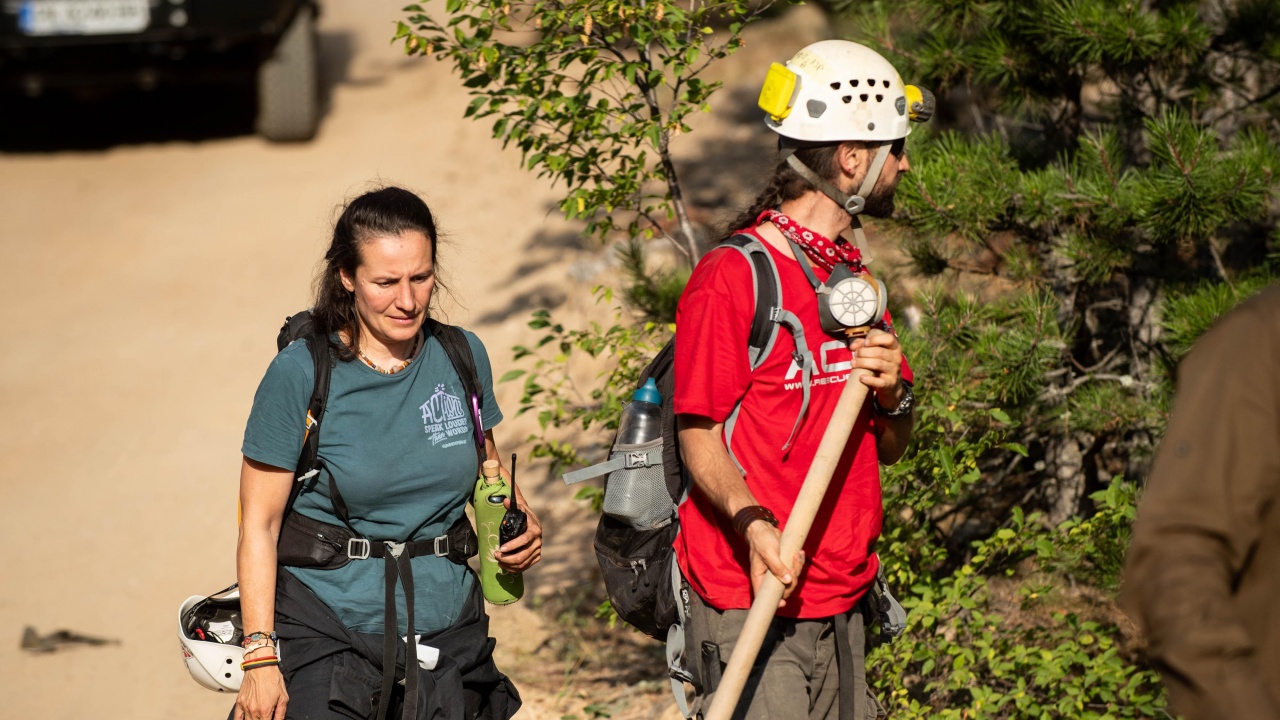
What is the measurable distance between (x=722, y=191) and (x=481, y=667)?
5.70 metres

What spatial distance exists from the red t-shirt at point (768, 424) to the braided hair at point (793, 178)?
17 centimetres

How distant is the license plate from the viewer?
915cm

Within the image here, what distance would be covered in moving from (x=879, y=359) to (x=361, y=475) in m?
1.19

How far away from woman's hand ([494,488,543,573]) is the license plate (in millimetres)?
7716

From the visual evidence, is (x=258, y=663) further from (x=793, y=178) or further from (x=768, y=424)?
(x=793, y=178)

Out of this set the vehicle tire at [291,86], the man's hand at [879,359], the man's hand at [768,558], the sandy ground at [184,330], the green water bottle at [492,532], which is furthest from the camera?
the vehicle tire at [291,86]

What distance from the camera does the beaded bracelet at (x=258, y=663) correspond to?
2686 mm

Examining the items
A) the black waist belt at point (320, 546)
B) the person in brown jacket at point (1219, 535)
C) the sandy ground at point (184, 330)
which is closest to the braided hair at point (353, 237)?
the black waist belt at point (320, 546)

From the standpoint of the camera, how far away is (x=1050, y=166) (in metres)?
3.99

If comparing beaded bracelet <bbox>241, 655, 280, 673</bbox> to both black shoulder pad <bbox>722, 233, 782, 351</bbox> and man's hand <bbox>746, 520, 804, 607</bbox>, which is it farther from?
black shoulder pad <bbox>722, 233, 782, 351</bbox>

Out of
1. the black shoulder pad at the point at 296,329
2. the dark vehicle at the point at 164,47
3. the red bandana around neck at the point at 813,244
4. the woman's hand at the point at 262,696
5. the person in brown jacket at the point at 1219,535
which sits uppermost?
the person in brown jacket at the point at 1219,535

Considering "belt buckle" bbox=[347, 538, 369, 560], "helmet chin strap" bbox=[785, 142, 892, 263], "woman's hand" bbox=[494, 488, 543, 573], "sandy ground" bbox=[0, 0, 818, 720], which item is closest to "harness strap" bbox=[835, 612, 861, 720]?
"woman's hand" bbox=[494, 488, 543, 573]

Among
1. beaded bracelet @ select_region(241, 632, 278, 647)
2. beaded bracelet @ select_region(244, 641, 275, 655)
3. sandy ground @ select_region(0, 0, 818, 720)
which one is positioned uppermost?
beaded bracelet @ select_region(241, 632, 278, 647)

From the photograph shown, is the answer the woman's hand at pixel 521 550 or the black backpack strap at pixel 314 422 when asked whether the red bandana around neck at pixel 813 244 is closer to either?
the woman's hand at pixel 521 550
